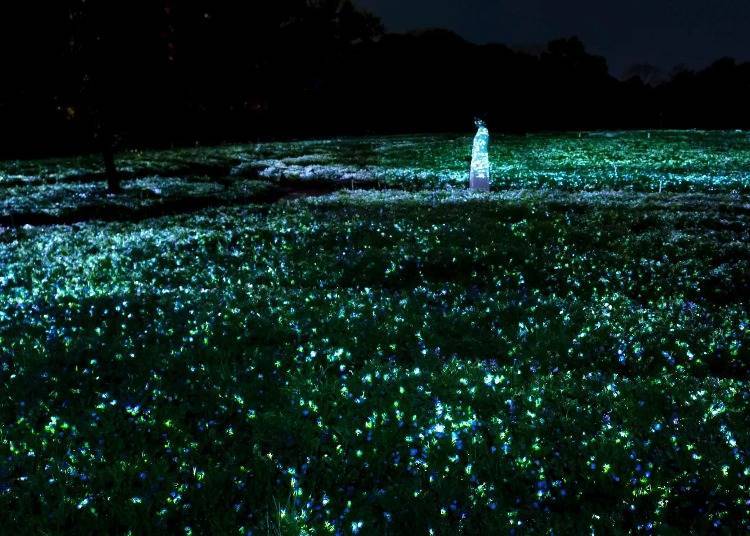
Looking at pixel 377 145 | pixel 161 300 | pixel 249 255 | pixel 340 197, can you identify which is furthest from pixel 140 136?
pixel 161 300

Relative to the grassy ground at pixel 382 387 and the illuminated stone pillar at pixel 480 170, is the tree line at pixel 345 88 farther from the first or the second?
the grassy ground at pixel 382 387

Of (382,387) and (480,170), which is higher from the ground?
(480,170)

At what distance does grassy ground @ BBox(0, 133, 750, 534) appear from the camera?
5.20 metres

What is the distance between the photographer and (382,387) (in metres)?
7.37

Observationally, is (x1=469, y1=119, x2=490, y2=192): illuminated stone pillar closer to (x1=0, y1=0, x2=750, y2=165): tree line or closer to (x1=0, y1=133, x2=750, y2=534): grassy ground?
(x1=0, y1=133, x2=750, y2=534): grassy ground

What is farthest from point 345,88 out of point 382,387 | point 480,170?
point 382,387

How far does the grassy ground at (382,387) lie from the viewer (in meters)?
5.20

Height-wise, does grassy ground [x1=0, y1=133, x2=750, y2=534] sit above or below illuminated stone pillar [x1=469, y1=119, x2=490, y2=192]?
below

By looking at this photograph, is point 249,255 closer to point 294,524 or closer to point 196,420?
point 196,420

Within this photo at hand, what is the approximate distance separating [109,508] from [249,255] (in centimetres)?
1064

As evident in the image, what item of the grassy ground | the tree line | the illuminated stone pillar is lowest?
the grassy ground

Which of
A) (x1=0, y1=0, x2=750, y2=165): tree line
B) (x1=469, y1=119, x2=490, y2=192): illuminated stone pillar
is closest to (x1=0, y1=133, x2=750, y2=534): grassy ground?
(x1=469, y1=119, x2=490, y2=192): illuminated stone pillar

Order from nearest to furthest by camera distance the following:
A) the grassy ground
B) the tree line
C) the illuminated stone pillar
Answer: the grassy ground → the illuminated stone pillar → the tree line

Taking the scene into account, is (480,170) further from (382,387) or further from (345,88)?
(345,88)
